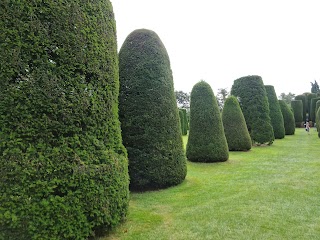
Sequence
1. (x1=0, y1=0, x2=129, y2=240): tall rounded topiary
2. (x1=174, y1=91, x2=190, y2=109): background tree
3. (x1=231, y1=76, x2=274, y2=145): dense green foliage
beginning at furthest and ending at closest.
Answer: (x1=174, y1=91, x2=190, y2=109): background tree → (x1=231, y1=76, x2=274, y2=145): dense green foliage → (x1=0, y1=0, x2=129, y2=240): tall rounded topiary

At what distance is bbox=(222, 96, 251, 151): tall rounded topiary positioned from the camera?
15016 millimetres

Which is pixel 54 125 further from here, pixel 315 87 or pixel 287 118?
pixel 315 87

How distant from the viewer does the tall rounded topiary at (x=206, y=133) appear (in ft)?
37.0

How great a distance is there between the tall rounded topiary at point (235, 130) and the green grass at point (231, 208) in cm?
588

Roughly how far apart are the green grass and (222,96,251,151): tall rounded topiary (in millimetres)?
5882

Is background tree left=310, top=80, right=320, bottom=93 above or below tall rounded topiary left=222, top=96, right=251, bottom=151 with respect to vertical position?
above

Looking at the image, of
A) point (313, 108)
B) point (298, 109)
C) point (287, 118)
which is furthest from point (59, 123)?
point (313, 108)

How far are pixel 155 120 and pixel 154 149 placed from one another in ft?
2.56

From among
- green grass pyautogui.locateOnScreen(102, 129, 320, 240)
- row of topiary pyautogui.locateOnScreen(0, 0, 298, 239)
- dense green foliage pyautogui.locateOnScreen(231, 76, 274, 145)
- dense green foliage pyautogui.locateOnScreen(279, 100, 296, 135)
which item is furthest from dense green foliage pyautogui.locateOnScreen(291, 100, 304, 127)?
row of topiary pyautogui.locateOnScreen(0, 0, 298, 239)

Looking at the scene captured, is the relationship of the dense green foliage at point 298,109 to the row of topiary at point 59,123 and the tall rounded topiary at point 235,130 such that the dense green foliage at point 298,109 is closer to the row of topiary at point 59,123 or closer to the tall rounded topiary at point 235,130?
the tall rounded topiary at point 235,130

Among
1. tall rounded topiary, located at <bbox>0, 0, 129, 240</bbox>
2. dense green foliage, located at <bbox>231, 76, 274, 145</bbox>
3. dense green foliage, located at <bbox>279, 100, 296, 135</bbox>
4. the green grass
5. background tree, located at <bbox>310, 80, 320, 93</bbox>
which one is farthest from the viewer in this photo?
background tree, located at <bbox>310, 80, 320, 93</bbox>

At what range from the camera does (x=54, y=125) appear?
12.2 feet

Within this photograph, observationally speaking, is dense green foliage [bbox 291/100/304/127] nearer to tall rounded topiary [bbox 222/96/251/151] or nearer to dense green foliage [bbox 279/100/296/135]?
dense green foliage [bbox 279/100/296/135]

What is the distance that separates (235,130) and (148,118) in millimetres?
9243
